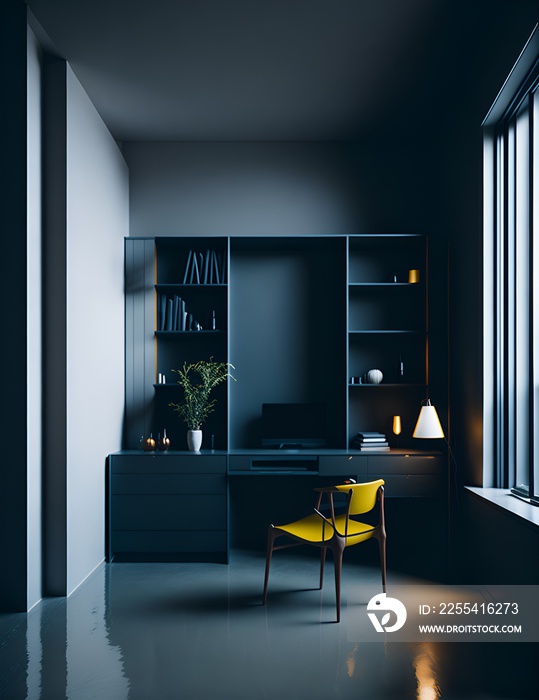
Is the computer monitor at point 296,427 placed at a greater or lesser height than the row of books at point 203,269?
lesser

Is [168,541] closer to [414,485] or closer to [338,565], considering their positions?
[338,565]

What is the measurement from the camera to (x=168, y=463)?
4.62m

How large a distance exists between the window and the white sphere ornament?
1206mm

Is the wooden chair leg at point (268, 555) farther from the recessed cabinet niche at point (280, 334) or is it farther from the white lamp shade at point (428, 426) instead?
the recessed cabinet niche at point (280, 334)

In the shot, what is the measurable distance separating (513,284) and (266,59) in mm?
2173

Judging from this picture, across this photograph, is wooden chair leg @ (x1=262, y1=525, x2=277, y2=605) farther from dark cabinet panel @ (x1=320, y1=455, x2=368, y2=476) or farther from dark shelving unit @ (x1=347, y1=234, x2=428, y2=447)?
dark shelving unit @ (x1=347, y1=234, x2=428, y2=447)

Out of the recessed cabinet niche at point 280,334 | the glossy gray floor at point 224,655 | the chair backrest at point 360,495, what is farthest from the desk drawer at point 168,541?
the chair backrest at point 360,495

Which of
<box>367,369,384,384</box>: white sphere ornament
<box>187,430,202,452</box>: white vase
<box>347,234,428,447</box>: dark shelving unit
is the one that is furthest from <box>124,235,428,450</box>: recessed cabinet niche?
<box>187,430,202,452</box>: white vase

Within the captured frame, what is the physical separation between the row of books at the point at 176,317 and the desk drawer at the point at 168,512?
1382 millimetres

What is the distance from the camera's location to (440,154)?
510cm

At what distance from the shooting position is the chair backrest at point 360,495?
3.55 m

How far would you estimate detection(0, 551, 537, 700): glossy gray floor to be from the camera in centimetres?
262

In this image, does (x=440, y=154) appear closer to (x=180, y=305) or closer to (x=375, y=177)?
(x=375, y=177)

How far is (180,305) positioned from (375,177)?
6.76ft
